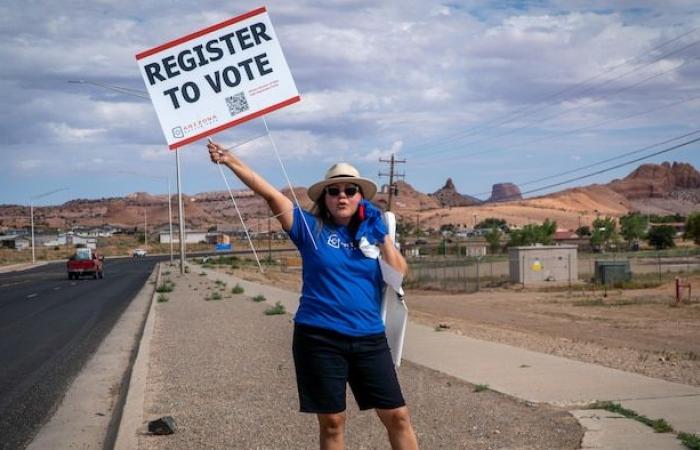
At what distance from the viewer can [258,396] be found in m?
9.32

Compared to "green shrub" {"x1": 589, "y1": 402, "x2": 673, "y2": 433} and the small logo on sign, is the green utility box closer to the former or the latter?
"green shrub" {"x1": 589, "y1": 402, "x2": 673, "y2": 433}

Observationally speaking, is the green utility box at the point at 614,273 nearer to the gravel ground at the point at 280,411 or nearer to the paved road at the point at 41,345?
the paved road at the point at 41,345

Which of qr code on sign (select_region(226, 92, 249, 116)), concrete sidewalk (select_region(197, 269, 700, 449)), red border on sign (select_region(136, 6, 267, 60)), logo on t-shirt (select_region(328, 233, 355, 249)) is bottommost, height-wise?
concrete sidewalk (select_region(197, 269, 700, 449))

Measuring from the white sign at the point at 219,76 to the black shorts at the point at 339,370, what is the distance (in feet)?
5.49

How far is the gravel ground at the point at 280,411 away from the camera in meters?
7.14

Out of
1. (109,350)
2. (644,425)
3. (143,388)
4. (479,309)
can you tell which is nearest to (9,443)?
(143,388)

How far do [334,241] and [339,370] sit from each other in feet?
2.25

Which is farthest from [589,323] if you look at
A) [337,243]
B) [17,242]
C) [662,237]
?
[17,242]

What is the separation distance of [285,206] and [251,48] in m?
1.39

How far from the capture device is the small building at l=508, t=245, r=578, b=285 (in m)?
46.6

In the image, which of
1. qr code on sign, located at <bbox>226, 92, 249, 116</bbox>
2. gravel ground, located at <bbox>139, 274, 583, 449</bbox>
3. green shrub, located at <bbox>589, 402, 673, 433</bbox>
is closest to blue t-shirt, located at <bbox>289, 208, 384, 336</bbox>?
qr code on sign, located at <bbox>226, 92, 249, 116</bbox>

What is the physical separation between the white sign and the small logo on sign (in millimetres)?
1266

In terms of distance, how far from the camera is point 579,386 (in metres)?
9.52

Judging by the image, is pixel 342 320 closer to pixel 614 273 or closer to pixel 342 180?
pixel 342 180
